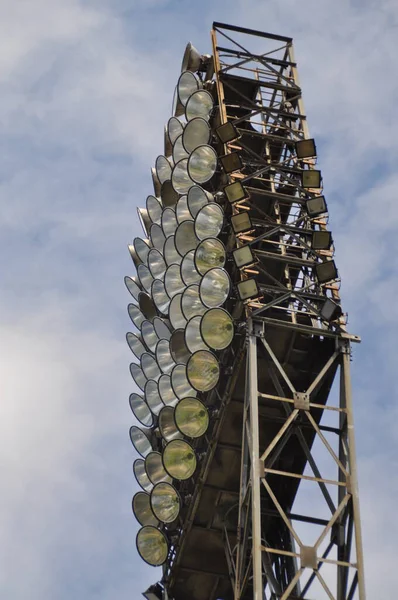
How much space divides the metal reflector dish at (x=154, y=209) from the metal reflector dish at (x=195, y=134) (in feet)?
11.3

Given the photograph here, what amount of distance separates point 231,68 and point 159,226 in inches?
200

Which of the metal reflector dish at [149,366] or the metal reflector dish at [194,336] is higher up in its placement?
the metal reflector dish at [149,366]

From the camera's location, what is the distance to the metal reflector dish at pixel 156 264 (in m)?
40.7

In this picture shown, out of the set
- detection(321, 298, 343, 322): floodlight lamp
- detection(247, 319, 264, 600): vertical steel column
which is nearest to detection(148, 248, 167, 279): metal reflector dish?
detection(321, 298, 343, 322): floodlight lamp

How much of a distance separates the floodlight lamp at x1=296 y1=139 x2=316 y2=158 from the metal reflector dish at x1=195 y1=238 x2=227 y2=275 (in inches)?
157

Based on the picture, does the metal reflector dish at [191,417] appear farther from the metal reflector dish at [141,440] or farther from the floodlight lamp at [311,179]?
the floodlight lamp at [311,179]

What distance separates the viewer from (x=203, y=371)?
34.1 meters

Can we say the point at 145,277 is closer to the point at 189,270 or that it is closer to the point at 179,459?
the point at 189,270

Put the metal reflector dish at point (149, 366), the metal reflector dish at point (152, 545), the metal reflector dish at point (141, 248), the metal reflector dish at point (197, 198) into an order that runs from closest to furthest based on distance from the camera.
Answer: the metal reflector dish at point (197, 198) < the metal reflector dish at point (152, 545) < the metal reflector dish at point (149, 366) < the metal reflector dish at point (141, 248)

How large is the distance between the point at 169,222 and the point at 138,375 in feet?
15.8

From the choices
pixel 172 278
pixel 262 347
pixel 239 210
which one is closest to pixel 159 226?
pixel 172 278

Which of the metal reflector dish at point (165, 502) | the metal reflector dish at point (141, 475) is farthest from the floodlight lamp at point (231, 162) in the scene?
the metal reflector dish at point (141, 475)

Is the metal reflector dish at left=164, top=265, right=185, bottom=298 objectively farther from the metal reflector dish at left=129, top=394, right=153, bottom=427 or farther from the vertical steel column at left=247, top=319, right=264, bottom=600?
the vertical steel column at left=247, top=319, right=264, bottom=600

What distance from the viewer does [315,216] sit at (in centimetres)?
3550
